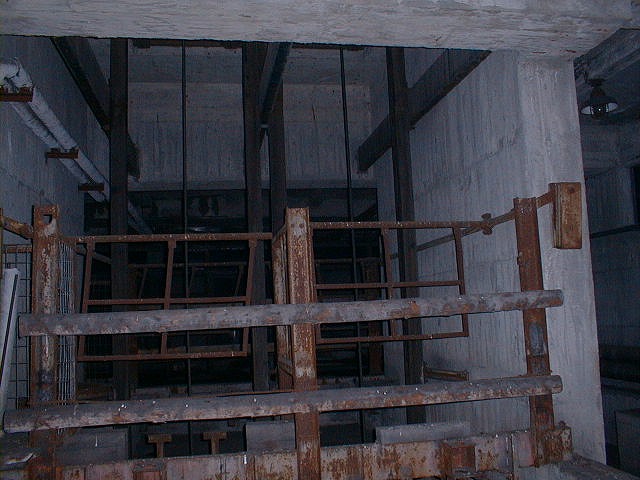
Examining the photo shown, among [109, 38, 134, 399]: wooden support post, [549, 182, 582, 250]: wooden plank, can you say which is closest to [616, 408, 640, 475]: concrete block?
[549, 182, 582, 250]: wooden plank

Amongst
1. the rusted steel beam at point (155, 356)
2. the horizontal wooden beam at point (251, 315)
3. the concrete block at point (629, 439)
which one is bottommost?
the concrete block at point (629, 439)

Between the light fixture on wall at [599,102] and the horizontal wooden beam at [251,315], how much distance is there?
4902 mm

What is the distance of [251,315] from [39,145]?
4998 mm

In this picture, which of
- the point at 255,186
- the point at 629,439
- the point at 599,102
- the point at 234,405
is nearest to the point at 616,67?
the point at 599,102

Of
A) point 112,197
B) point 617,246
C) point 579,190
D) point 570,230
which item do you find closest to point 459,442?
point 570,230

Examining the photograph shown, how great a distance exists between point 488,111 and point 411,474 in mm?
3533

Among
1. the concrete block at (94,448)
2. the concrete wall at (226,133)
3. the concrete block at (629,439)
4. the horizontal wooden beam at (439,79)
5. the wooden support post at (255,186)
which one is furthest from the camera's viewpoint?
the concrete wall at (226,133)

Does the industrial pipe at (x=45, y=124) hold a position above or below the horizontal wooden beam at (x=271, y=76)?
below

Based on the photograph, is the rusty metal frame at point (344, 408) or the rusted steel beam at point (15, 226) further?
the rusted steel beam at point (15, 226)

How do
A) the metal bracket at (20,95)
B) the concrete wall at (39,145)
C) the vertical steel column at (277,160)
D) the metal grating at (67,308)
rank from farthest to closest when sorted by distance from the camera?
the vertical steel column at (277,160) < the concrete wall at (39,145) < the metal bracket at (20,95) < the metal grating at (67,308)

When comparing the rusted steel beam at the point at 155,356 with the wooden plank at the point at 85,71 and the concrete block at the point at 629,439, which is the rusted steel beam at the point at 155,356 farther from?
the concrete block at the point at 629,439

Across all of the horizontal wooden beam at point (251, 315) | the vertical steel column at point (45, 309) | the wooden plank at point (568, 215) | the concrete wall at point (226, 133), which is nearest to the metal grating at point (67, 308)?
the vertical steel column at point (45, 309)

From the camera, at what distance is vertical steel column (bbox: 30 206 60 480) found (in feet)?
10.2

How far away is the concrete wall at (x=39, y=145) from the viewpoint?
5.34 m
